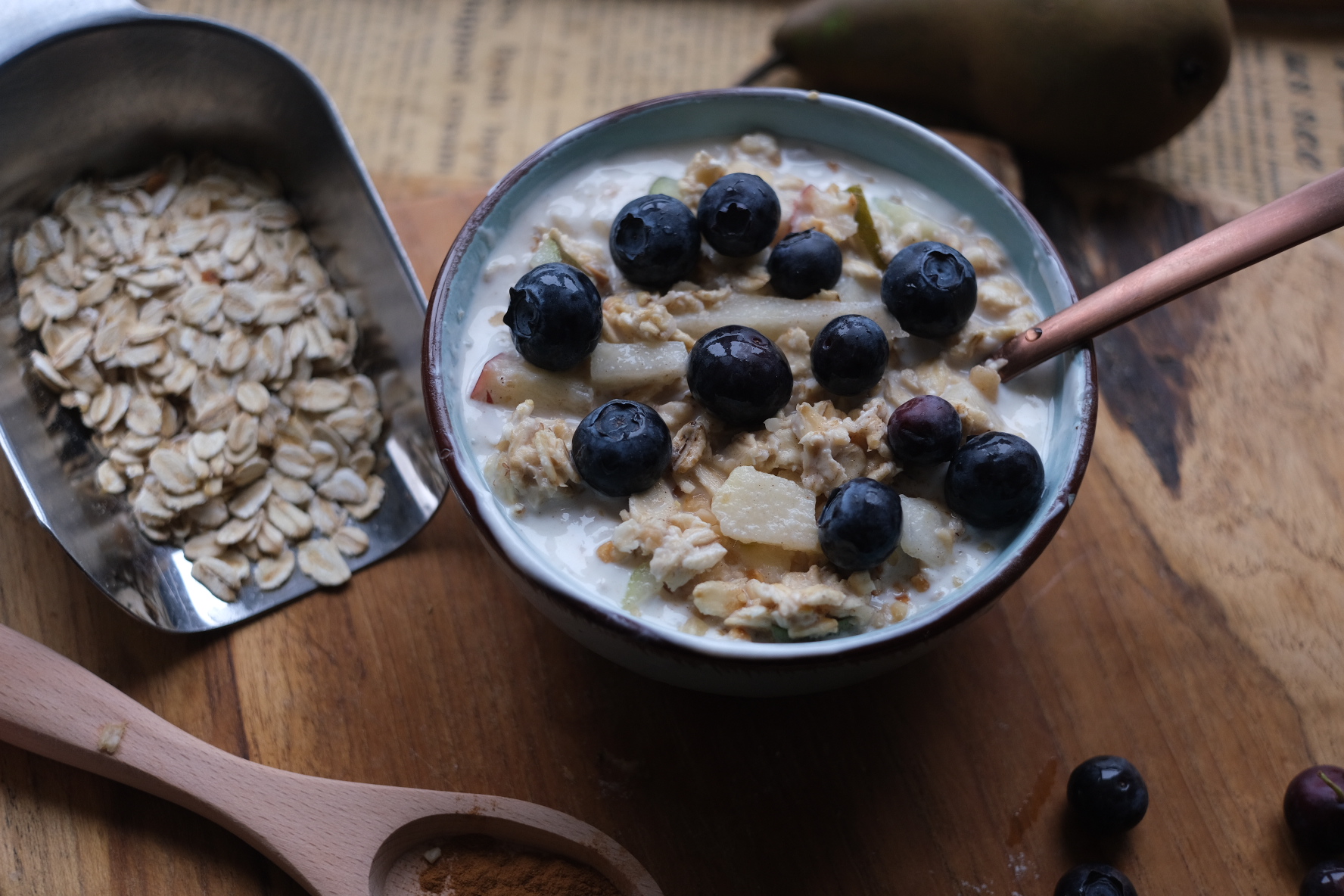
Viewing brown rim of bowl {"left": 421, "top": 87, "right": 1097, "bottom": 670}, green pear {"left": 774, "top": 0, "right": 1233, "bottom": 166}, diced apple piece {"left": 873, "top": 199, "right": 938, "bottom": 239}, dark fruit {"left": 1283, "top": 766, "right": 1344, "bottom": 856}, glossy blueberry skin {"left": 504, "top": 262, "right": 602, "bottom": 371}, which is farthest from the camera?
green pear {"left": 774, "top": 0, "right": 1233, "bottom": 166}

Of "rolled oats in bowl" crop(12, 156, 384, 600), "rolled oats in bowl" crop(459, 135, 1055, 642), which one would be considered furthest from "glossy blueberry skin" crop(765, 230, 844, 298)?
"rolled oats in bowl" crop(12, 156, 384, 600)

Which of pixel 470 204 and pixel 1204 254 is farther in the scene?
pixel 470 204

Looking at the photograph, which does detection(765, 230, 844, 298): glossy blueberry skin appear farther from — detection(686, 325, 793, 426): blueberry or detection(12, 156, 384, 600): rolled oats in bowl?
detection(12, 156, 384, 600): rolled oats in bowl

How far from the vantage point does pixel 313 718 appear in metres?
1.37

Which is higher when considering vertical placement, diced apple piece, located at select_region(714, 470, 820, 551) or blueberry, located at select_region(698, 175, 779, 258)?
blueberry, located at select_region(698, 175, 779, 258)

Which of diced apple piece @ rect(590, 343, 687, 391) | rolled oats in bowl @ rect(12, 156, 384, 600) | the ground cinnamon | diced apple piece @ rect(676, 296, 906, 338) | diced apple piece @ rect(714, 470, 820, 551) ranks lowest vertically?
A: the ground cinnamon

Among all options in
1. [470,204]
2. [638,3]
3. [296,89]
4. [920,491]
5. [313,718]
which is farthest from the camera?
[638,3]

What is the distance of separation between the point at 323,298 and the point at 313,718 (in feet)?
2.07

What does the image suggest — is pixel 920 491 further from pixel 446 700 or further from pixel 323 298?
pixel 323 298

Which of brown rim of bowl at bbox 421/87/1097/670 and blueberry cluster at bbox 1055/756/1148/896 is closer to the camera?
brown rim of bowl at bbox 421/87/1097/670

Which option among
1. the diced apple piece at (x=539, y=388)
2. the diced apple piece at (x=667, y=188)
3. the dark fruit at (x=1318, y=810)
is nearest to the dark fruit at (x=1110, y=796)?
the dark fruit at (x=1318, y=810)

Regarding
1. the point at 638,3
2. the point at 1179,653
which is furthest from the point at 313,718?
the point at 638,3

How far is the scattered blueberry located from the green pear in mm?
1167

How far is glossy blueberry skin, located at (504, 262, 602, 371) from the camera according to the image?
46.3 inches
